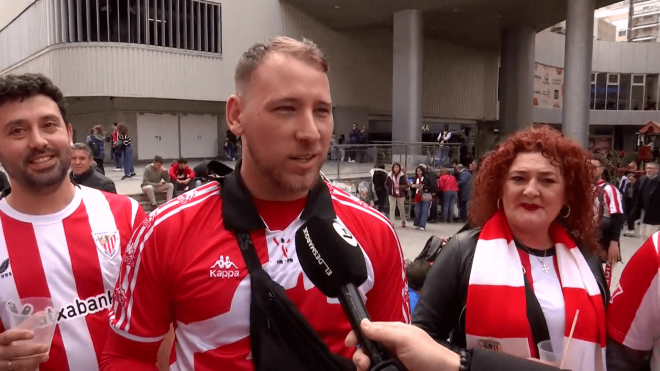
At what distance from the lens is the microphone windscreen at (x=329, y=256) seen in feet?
3.97

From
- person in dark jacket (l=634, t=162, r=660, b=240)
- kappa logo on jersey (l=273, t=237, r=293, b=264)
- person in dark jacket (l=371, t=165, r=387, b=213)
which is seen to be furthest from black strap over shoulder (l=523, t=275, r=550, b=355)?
person in dark jacket (l=371, t=165, r=387, b=213)

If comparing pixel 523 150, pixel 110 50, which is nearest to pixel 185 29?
pixel 110 50

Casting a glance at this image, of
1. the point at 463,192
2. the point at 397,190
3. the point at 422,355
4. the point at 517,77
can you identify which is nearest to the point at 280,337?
the point at 422,355

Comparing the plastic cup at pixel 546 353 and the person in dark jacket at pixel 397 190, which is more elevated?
the plastic cup at pixel 546 353

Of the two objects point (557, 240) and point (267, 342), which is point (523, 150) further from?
point (267, 342)

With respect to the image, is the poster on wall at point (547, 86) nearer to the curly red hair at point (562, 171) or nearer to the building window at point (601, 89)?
the building window at point (601, 89)

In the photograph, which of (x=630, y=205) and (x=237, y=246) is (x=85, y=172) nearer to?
(x=237, y=246)

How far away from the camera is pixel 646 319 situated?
1.86 m

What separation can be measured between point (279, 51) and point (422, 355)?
35.7 inches

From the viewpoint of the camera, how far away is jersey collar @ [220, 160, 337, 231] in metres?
1.54

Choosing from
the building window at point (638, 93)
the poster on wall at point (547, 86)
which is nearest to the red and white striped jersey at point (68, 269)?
the poster on wall at point (547, 86)

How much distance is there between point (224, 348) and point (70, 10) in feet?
68.3

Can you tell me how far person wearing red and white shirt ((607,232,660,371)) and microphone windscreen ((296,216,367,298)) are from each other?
1226 millimetres

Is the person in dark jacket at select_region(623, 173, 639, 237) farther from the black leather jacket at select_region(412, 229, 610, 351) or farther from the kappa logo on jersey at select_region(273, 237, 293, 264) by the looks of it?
the kappa logo on jersey at select_region(273, 237, 293, 264)
